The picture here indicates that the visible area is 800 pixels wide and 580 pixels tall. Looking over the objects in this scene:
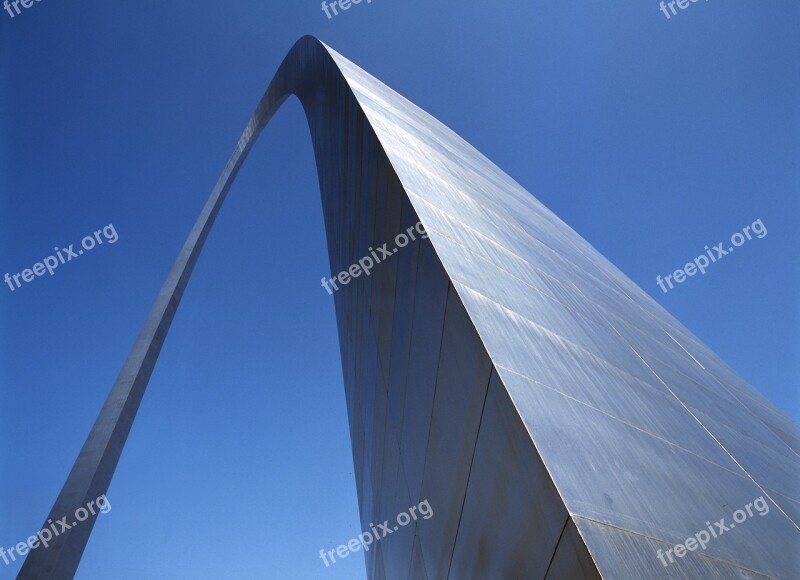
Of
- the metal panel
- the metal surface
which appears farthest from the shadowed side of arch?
the metal panel

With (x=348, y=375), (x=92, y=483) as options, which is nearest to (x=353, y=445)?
(x=348, y=375)

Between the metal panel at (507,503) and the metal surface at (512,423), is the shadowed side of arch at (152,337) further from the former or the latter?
the metal panel at (507,503)

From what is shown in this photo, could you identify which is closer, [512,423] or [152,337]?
[512,423]

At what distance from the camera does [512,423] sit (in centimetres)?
349

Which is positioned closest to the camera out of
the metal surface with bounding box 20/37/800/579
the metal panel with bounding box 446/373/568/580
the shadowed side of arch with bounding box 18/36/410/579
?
the metal panel with bounding box 446/373/568/580

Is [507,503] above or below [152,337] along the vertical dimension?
below

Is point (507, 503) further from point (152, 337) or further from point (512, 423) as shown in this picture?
point (152, 337)

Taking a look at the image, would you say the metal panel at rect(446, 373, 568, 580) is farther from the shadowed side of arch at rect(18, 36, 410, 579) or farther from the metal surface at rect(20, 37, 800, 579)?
the shadowed side of arch at rect(18, 36, 410, 579)

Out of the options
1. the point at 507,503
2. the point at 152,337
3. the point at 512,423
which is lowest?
the point at 507,503

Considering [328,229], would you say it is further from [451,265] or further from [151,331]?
[451,265]

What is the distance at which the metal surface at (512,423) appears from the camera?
331 cm

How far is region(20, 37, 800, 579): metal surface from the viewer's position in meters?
3.31

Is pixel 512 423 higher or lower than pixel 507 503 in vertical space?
higher

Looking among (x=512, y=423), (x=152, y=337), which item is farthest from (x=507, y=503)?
(x=152, y=337)
